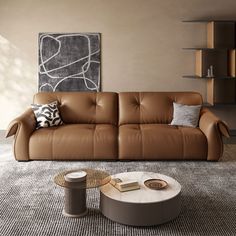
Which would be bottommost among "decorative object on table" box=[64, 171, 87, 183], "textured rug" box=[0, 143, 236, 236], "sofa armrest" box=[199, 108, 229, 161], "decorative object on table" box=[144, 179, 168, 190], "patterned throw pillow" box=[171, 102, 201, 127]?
"textured rug" box=[0, 143, 236, 236]

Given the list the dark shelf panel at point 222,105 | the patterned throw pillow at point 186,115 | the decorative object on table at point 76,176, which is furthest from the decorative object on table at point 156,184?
the dark shelf panel at point 222,105

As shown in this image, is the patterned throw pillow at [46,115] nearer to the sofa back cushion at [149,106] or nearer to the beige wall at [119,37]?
the sofa back cushion at [149,106]

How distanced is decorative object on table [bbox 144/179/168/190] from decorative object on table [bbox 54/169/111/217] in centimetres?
33

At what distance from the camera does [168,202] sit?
2574 mm

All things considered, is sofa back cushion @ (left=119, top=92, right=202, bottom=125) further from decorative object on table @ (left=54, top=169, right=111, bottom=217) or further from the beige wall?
decorative object on table @ (left=54, top=169, right=111, bottom=217)

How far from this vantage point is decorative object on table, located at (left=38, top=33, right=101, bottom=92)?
5.46m

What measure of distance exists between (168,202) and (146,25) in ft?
11.7

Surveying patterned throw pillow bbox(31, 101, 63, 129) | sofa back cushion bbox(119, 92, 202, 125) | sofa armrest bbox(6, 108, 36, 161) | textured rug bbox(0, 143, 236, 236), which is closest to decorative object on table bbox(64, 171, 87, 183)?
textured rug bbox(0, 143, 236, 236)

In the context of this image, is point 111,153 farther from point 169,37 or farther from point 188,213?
point 169,37

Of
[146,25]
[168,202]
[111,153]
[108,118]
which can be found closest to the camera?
[168,202]

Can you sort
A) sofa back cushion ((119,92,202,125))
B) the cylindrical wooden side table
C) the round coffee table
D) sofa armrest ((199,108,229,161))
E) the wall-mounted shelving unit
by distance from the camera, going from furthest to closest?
1. the wall-mounted shelving unit
2. sofa back cushion ((119,92,202,125))
3. sofa armrest ((199,108,229,161))
4. the cylindrical wooden side table
5. the round coffee table

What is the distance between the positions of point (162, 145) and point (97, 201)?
138cm

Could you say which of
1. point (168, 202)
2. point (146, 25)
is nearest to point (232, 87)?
point (146, 25)

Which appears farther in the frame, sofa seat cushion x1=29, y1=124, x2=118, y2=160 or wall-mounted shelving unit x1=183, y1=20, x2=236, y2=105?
wall-mounted shelving unit x1=183, y1=20, x2=236, y2=105
